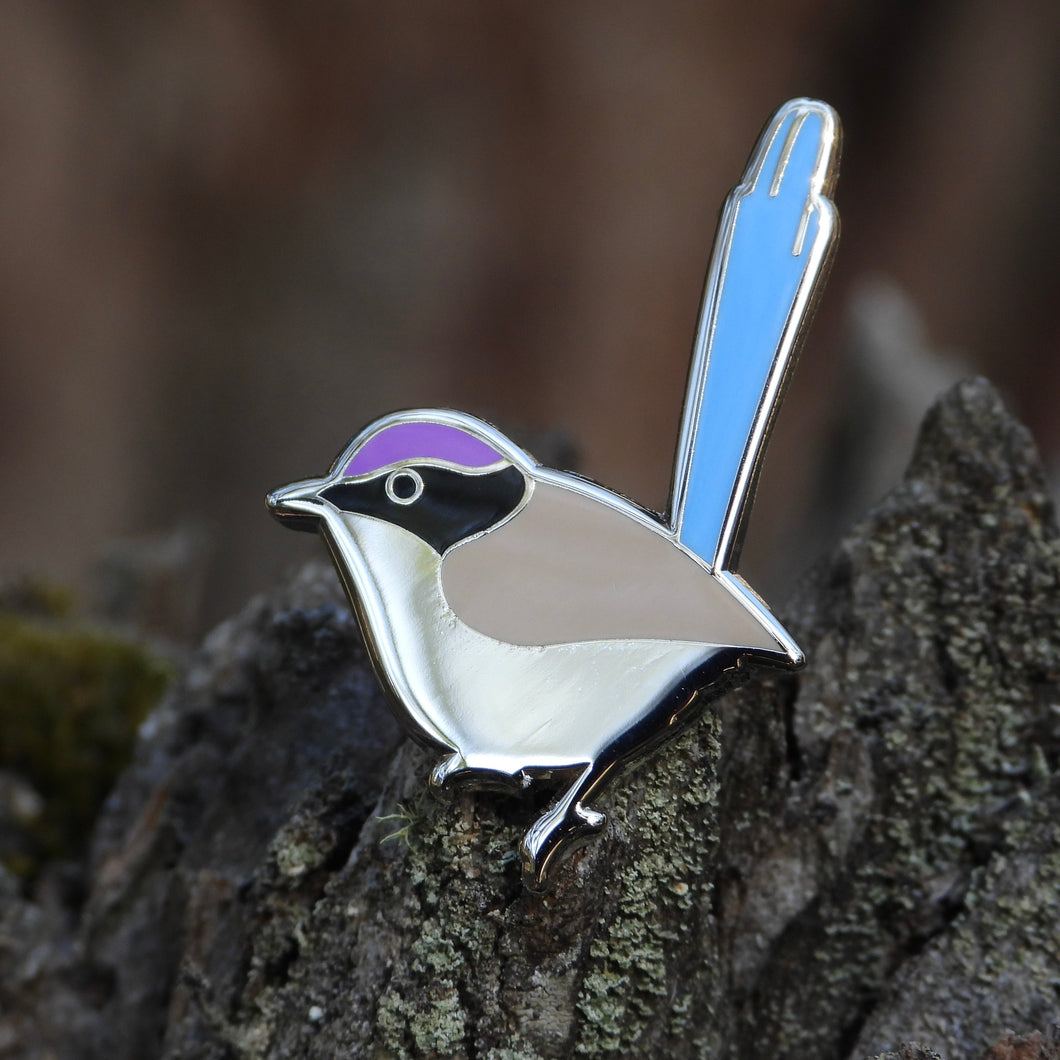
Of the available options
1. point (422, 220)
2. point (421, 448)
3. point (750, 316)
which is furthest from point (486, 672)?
point (422, 220)

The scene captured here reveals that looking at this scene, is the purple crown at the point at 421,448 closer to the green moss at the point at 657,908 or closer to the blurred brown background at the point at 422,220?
the green moss at the point at 657,908

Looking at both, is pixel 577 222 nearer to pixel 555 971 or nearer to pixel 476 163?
pixel 476 163

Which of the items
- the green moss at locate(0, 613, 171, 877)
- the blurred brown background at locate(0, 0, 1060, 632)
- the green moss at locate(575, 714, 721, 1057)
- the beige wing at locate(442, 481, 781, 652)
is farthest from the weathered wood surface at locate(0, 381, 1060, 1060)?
the blurred brown background at locate(0, 0, 1060, 632)

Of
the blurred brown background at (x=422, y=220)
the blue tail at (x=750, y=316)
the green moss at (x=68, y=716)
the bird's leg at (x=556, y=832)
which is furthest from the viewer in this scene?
the blurred brown background at (x=422, y=220)

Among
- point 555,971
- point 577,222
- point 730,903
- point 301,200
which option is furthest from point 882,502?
point 301,200

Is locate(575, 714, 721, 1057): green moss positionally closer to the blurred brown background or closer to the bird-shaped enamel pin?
the bird-shaped enamel pin

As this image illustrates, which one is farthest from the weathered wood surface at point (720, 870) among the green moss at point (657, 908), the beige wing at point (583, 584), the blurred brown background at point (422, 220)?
the blurred brown background at point (422, 220)

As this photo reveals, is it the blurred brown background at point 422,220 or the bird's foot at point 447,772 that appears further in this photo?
the blurred brown background at point 422,220
